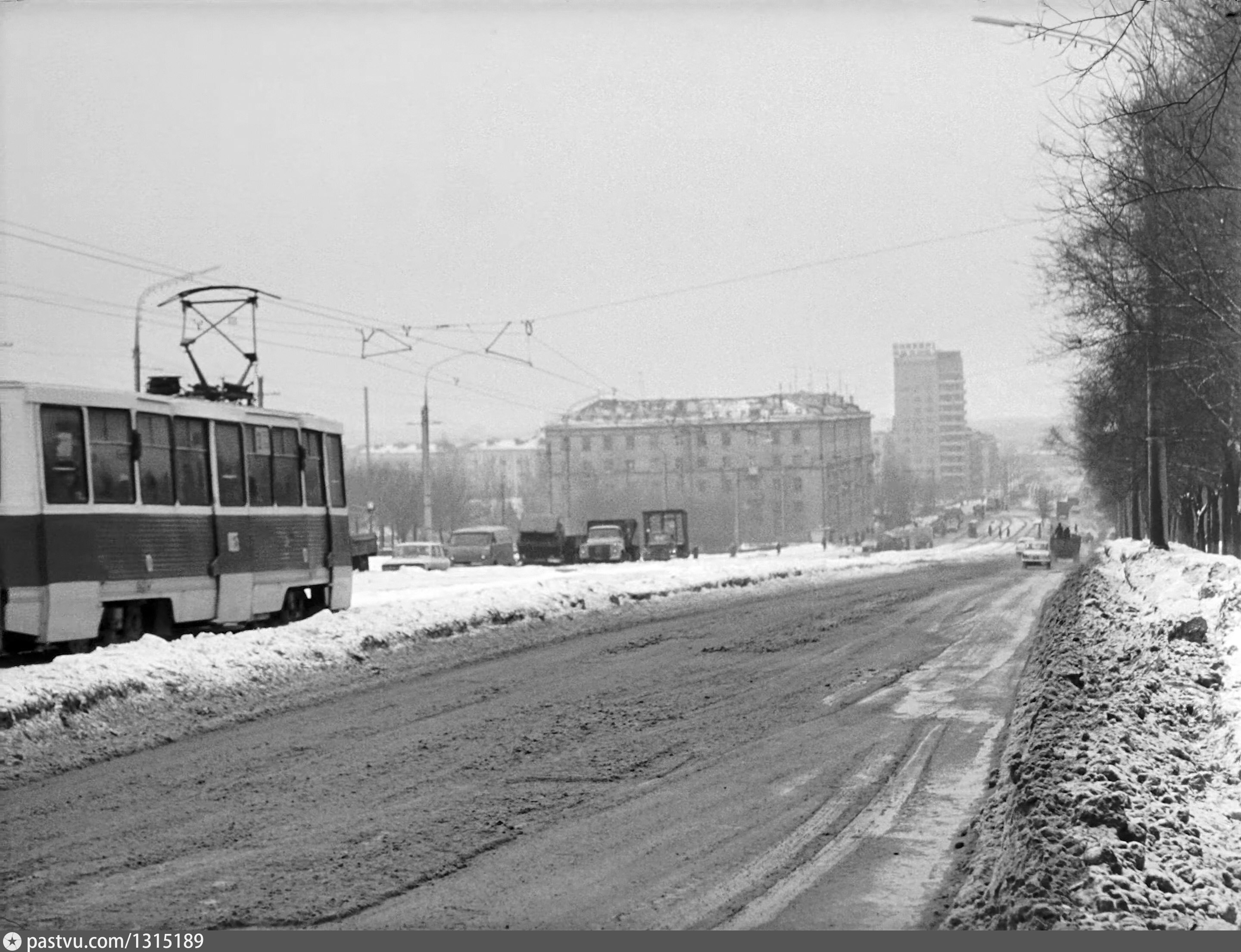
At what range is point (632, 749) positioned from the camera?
11.8 metres

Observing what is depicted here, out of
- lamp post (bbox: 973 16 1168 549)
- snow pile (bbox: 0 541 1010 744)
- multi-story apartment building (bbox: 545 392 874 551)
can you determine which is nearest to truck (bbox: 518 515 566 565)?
multi-story apartment building (bbox: 545 392 874 551)

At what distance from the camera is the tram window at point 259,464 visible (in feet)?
74.8

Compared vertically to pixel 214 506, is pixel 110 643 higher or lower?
lower

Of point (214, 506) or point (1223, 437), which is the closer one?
point (214, 506)

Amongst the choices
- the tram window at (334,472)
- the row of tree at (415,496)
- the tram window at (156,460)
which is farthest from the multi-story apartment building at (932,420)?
the tram window at (156,460)

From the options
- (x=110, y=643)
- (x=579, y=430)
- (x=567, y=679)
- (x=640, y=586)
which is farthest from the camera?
(x=579, y=430)

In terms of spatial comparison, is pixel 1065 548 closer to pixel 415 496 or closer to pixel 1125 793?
pixel 415 496

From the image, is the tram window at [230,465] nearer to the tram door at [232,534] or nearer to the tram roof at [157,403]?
the tram door at [232,534]

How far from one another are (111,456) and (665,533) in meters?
58.1

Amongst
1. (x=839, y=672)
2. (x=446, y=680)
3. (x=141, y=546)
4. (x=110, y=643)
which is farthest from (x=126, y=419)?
(x=839, y=672)

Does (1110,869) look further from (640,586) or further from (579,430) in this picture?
(579,430)

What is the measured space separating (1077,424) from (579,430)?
1232 inches

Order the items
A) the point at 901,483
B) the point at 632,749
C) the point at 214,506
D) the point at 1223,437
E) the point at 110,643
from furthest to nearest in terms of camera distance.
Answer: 1. the point at 901,483
2. the point at 1223,437
3. the point at 214,506
4. the point at 110,643
5. the point at 632,749

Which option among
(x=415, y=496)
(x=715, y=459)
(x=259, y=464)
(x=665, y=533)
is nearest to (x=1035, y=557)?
(x=665, y=533)
